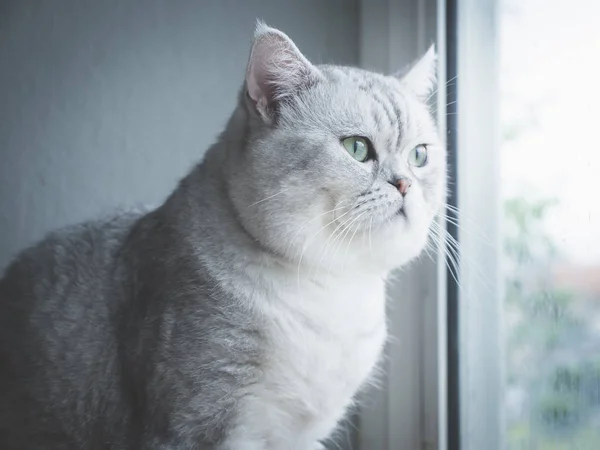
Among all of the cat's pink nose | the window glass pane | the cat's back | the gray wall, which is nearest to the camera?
the window glass pane

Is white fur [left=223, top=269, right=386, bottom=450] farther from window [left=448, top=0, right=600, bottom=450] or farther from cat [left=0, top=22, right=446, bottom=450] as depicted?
window [left=448, top=0, right=600, bottom=450]

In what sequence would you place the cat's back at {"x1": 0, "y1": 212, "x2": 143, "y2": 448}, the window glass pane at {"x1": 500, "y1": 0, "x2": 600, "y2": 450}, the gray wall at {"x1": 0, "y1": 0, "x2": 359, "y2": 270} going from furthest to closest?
the gray wall at {"x1": 0, "y1": 0, "x2": 359, "y2": 270} → the cat's back at {"x1": 0, "y1": 212, "x2": 143, "y2": 448} → the window glass pane at {"x1": 500, "y1": 0, "x2": 600, "y2": 450}

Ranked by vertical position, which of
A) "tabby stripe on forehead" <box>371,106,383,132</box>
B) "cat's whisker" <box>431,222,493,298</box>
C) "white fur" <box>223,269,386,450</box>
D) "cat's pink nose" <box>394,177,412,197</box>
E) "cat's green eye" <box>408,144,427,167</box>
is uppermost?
"tabby stripe on forehead" <box>371,106,383,132</box>

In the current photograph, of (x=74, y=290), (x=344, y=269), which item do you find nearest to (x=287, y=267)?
(x=344, y=269)

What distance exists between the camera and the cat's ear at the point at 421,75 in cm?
119

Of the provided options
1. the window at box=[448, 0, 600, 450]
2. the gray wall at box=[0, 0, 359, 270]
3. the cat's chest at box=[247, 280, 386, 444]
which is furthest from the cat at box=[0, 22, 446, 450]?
the gray wall at box=[0, 0, 359, 270]

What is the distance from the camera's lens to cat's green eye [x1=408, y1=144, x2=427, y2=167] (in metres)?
1.12

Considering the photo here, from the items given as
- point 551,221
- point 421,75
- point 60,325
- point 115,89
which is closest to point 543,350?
point 551,221

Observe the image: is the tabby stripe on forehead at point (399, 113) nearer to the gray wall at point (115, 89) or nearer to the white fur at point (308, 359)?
the white fur at point (308, 359)

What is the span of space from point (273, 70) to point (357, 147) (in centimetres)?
18

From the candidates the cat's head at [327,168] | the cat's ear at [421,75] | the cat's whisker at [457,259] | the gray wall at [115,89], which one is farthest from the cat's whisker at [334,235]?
the gray wall at [115,89]

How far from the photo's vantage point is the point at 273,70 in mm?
1037

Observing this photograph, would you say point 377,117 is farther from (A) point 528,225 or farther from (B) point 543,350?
(B) point 543,350

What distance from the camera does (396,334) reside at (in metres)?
1.43
